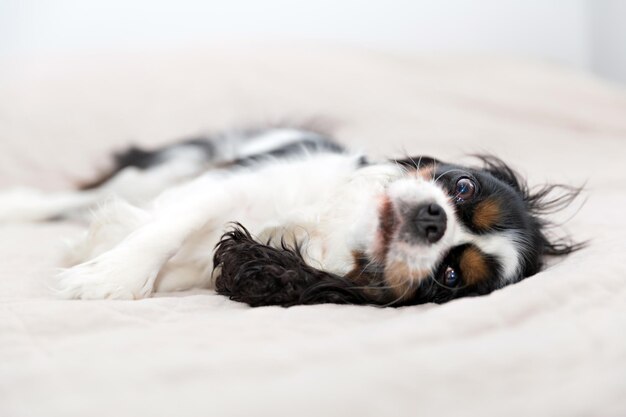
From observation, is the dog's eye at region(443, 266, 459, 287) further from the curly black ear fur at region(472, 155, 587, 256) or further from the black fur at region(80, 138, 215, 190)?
the black fur at region(80, 138, 215, 190)

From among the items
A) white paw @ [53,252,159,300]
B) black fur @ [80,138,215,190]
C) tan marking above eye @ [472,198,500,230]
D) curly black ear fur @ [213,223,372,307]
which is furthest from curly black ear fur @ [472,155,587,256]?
black fur @ [80,138,215,190]

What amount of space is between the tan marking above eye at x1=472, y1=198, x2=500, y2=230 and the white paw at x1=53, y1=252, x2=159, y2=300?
2.38ft

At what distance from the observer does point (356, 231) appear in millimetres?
1492

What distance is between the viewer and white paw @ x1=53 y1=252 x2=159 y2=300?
144 cm

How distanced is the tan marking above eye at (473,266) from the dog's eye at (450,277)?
2 cm

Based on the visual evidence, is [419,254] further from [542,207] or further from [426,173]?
[542,207]

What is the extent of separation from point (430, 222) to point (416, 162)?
0.36 m

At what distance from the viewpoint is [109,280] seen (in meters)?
1.47

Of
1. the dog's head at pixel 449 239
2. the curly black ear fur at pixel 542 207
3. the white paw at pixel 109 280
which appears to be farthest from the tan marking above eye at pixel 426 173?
the white paw at pixel 109 280

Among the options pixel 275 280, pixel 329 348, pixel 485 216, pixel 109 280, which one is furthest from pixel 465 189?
pixel 109 280

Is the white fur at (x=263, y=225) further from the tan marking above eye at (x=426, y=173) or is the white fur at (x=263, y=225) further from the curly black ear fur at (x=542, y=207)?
the curly black ear fur at (x=542, y=207)

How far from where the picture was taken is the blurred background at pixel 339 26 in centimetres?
340

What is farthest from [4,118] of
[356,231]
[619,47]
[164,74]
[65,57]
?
[619,47]

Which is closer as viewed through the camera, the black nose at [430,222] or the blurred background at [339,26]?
the black nose at [430,222]
